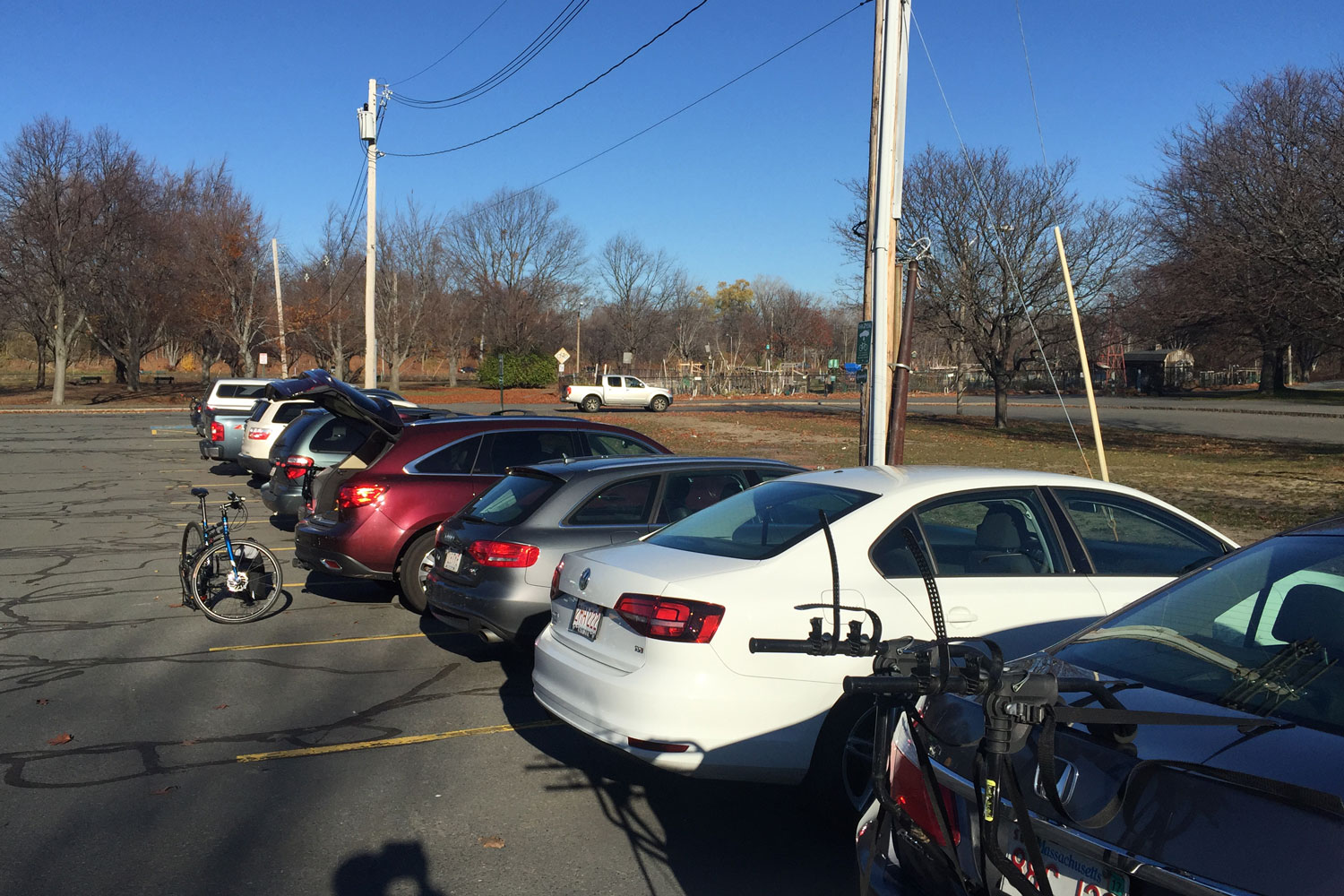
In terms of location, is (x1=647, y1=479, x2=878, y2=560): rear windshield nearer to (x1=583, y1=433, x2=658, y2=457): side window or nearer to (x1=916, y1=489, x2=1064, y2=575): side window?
(x1=916, y1=489, x2=1064, y2=575): side window

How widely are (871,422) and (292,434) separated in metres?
7.29

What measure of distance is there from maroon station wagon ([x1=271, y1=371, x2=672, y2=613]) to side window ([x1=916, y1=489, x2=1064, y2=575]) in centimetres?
488

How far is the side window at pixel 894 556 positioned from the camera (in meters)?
4.72

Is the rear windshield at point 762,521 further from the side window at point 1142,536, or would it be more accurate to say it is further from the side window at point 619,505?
→ the side window at point 619,505

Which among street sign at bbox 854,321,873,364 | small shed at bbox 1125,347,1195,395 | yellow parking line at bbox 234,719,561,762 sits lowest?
yellow parking line at bbox 234,719,561,762

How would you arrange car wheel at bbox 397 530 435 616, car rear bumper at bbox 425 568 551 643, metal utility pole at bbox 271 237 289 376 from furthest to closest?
metal utility pole at bbox 271 237 289 376 → car wheel at bbox 397 530 435 616 → car rear bumper at bbox 425 568 551 643

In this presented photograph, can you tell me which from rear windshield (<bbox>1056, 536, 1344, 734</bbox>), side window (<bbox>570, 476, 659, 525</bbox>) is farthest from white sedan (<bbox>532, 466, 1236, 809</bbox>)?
side window (<bbox>570, 476, 659, 525</bbox>)

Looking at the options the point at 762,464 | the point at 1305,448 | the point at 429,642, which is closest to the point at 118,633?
the point at 429,642

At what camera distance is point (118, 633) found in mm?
8195

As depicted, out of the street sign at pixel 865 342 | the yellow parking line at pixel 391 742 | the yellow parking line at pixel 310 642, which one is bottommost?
the yellow parking line at pixel 310 642

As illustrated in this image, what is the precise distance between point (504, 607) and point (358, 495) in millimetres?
2646

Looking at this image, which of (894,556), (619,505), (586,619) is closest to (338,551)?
(619,505)

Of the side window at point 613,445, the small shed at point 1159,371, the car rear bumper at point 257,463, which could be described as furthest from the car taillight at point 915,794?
the small shed at point 1159,371

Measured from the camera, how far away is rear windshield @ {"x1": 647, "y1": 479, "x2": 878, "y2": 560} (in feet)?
16.1
